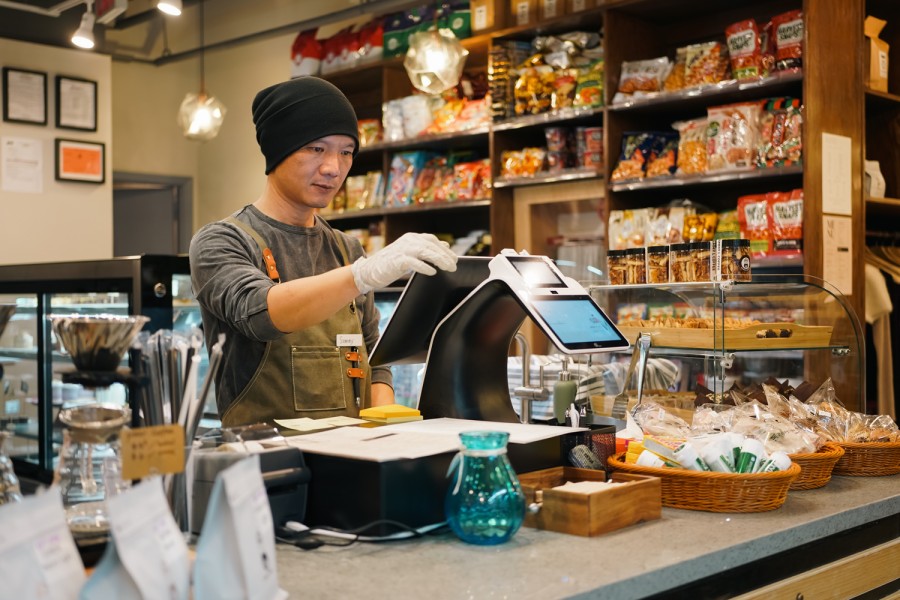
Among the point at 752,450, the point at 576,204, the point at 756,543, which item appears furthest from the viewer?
the point at 576,204

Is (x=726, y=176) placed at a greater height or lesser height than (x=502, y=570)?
greater

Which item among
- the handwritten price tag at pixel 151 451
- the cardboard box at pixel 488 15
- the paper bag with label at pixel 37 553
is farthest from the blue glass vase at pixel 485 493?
the cardboard box at pixel 488 15

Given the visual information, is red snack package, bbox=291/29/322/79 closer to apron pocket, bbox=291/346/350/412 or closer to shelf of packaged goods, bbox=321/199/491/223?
shelf of packaged goods, bbox=321/199/491/223

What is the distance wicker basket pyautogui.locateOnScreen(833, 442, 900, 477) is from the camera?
2.30 m

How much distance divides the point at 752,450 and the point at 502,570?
712 millimetres

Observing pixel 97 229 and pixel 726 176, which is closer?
pixel 726 176

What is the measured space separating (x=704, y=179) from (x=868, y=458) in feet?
7.52

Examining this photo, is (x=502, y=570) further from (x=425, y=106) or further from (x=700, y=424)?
(x=425, y=106)

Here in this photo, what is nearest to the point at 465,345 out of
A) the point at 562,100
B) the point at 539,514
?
the point at 539,514

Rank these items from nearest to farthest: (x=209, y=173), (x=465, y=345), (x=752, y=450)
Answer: (x=752, y=450) < (x=465, y=345) < (x=209, y=173)

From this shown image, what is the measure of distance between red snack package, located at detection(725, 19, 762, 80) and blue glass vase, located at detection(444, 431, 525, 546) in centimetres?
318

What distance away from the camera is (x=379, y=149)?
19.9ft

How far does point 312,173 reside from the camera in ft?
8.12

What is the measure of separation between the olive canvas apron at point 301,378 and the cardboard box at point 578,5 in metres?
2.88
